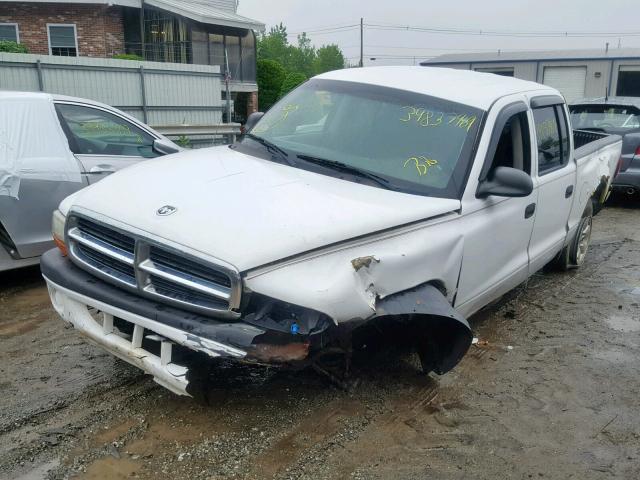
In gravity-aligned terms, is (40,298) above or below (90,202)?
below

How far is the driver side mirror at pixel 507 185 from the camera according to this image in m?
3.83

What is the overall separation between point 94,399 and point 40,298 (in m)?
2.06

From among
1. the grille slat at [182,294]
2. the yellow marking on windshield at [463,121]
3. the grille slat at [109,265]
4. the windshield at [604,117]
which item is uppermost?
the yellow marking on windshield at [463,121]

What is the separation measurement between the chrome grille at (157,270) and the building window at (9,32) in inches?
872

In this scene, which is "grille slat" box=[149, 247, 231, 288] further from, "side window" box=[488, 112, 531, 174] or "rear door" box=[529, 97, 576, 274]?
"rear door" box=[529, 97, 576, 274]

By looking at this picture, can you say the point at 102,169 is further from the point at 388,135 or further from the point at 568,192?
A: the point at 568,192

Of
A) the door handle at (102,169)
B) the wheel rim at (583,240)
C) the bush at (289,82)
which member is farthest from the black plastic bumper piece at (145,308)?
the bush at (289,82)

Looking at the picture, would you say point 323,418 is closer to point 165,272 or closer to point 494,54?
point 165,272

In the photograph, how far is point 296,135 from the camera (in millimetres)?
4426

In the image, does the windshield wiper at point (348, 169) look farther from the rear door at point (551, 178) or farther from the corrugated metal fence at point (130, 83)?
the corrugated metal fence at point (130, 83)

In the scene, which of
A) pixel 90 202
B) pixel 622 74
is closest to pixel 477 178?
pixel 90 202

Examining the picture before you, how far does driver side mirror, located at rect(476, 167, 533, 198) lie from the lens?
12.6 ft

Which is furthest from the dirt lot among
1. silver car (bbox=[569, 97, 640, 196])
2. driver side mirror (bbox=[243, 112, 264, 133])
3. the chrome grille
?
silver car (bbox=[569, 97, 640, 196])

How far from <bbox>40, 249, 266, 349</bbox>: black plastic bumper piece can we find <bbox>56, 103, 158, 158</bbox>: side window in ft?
8.13
